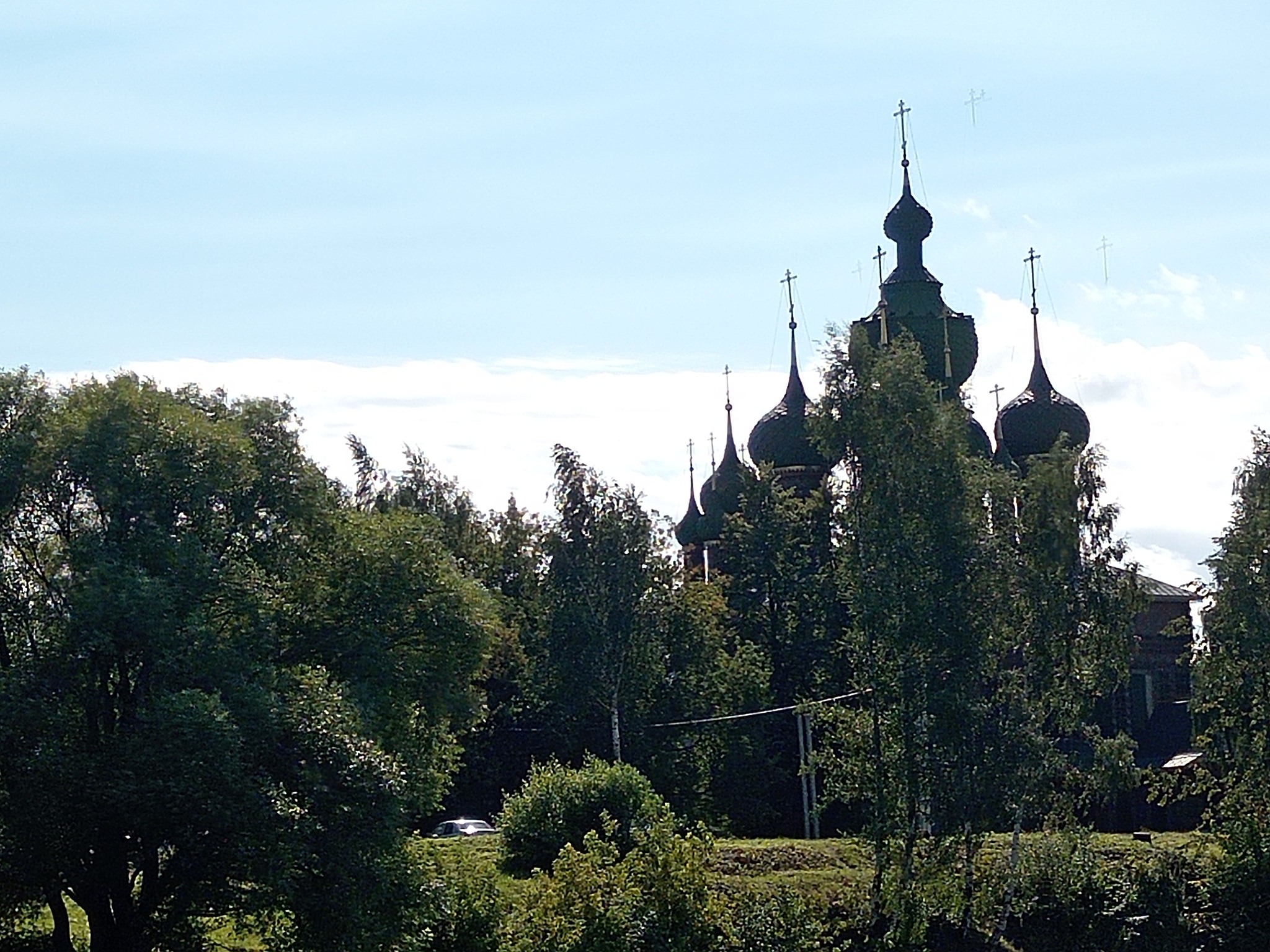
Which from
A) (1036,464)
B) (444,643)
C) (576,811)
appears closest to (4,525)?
(444,643)

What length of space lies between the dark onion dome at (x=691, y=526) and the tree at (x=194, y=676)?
113ft

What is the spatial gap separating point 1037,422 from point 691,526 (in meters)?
14.7

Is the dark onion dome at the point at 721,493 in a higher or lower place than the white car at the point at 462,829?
higher

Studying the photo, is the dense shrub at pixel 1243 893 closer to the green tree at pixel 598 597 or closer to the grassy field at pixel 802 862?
the grassy field at pixel 802 862

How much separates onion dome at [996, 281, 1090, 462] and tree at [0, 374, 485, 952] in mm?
28615

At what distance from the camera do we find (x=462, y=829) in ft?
132

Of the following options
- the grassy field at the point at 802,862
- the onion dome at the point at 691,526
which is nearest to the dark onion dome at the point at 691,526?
the onion dome at the point at 691,526

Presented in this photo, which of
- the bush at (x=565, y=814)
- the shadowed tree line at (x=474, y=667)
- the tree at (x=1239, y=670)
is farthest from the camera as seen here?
the tree at (x=1239, y=670)

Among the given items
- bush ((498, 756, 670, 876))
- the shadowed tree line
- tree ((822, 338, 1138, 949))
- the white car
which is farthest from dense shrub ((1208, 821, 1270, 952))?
the white car

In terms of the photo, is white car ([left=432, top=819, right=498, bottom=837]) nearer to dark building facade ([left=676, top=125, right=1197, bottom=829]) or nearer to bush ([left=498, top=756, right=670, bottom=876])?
bush ([left=498, top=756, right=670, bottom=876])

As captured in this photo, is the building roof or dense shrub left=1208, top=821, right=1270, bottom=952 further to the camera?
the building roof

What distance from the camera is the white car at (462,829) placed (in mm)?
39125

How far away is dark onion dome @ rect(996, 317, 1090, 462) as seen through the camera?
49688 mm

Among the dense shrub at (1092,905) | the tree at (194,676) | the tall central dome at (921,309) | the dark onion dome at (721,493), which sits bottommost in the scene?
the dense shrub at (1092,905)
